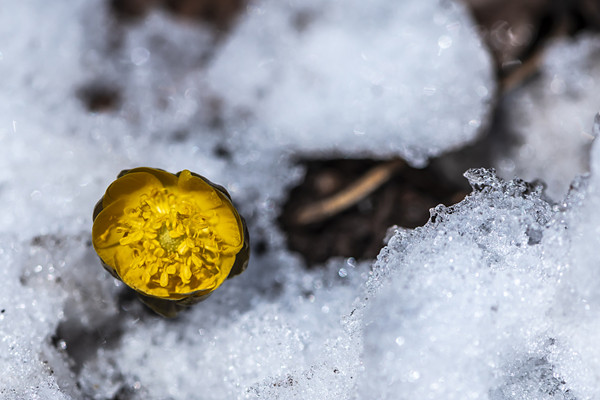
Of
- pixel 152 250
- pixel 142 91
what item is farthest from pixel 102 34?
pixel 152 250

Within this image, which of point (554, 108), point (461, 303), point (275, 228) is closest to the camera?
point (461, 303)

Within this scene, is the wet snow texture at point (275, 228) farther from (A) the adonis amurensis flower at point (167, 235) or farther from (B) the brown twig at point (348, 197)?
(A) the adonis amurensis flower at point (167, 235)

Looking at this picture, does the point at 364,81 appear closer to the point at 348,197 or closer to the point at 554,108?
Result: the point at 348,197

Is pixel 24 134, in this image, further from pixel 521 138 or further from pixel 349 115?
pixel 521 138

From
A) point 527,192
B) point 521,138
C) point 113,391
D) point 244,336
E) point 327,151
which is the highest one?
point 527,192

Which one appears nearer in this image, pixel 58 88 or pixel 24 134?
pixel 24 134

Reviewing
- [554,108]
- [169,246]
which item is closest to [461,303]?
[169,246]

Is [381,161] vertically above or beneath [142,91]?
above

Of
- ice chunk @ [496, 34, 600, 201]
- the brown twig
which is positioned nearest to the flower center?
the brown twig
